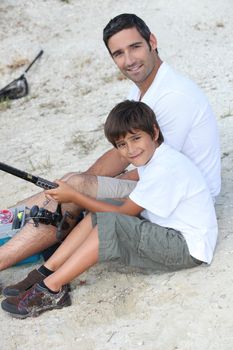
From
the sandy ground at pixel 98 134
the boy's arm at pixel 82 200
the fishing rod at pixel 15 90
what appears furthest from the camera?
the fishing rod at pixel 15 90

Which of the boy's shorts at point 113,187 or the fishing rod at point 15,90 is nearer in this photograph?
the boy's shorts at point 113,187

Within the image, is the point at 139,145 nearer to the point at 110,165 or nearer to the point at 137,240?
the point at 137,240

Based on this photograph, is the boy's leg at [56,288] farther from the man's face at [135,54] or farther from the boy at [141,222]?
the man's face at [135,54]

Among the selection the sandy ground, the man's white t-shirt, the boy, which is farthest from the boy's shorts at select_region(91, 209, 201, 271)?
the man's white t-shirt

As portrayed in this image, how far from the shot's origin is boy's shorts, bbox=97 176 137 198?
417 cm

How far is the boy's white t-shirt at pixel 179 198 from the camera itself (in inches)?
138

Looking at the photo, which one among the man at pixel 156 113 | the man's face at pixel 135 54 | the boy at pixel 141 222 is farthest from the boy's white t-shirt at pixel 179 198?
the man's face at pixel 135 54

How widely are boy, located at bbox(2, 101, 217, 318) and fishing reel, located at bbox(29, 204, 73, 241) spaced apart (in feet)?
0.59

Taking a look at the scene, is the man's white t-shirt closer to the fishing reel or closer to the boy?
the boy

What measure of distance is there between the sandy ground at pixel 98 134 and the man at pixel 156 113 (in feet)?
1.37

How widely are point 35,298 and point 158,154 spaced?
1.21 meters

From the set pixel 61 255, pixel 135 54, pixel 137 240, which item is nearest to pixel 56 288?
pixel 61 255

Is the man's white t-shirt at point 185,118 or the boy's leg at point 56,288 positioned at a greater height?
the man's white t-shirt at point 185,118

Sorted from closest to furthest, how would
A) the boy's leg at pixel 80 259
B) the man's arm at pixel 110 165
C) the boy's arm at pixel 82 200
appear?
the boy's leg at pixel 80 259
the boy's arm at pixel 82 200
the man's arm at pixel 110 165
